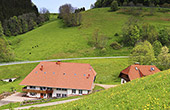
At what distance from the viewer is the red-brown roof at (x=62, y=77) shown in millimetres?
38725

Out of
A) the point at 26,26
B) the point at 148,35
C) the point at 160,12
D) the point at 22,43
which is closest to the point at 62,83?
the point at 148,35

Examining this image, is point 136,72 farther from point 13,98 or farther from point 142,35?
point 142,35

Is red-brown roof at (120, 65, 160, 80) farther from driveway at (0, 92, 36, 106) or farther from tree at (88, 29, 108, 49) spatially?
tree at (88, 29, 108, 49)

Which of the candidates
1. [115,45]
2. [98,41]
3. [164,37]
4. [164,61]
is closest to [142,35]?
[164,37]

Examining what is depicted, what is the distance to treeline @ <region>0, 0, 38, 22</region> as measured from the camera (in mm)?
126088

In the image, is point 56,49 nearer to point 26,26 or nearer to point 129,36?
point 129,36

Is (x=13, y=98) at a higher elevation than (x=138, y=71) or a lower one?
lower

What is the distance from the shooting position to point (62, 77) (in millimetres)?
40688

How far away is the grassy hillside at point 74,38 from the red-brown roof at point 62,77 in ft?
101

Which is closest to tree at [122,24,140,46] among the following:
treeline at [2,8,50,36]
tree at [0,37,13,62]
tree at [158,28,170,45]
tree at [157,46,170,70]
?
tree at [158,28,170,45]

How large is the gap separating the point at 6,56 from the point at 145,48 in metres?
58.5

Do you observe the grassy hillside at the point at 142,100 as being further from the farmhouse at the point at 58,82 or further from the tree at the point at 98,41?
the tree at the point at 98,41

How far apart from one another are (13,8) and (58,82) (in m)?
126

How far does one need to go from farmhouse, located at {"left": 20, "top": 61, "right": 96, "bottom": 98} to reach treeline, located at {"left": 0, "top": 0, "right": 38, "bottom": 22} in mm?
103321
